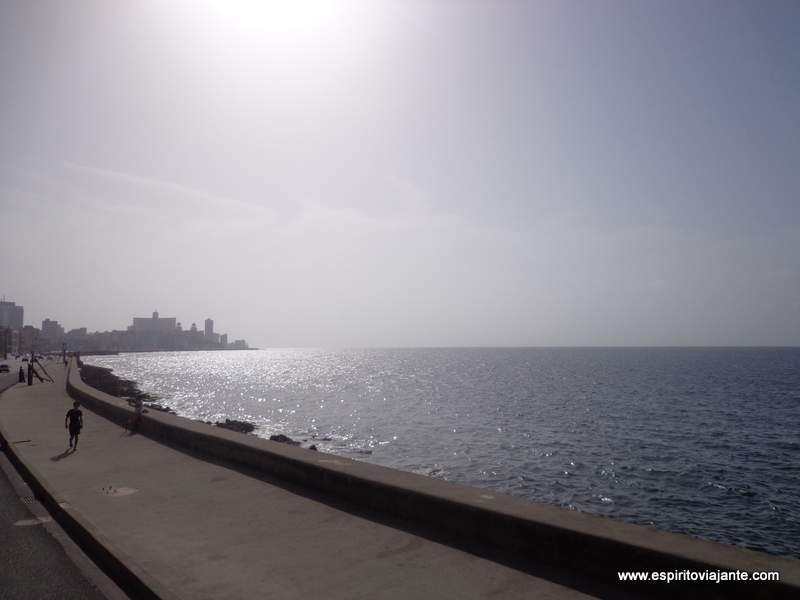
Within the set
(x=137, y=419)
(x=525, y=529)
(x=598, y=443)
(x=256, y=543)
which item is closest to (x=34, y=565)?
(x=256, y=543)

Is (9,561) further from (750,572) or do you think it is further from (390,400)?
(390,400)

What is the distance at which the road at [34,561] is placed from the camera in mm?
5559

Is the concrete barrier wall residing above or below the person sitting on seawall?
above

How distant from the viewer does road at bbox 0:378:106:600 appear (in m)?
5.56

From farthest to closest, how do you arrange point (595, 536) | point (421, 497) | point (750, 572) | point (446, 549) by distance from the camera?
1. point (421, 497)
2. point (446, 549)
3. point (595, 536)
4. point (750, 572)

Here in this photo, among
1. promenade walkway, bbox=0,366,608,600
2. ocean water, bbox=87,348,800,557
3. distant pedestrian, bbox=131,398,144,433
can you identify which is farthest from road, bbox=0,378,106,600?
ocean water, bbox=87,348,800,557

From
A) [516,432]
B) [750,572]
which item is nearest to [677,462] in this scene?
[516,432]

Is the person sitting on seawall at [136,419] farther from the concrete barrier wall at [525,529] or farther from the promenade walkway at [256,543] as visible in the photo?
the concrete barrier wall at [525,529]

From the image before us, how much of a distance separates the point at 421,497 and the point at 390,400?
152 feet

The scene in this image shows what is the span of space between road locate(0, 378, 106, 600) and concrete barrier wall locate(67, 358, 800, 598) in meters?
3.26

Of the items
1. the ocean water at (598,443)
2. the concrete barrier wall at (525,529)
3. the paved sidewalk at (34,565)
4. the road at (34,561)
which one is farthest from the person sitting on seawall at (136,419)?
the ocean water at (598,443)

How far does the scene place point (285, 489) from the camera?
873cm

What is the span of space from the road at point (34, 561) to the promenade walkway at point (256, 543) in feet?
1.55

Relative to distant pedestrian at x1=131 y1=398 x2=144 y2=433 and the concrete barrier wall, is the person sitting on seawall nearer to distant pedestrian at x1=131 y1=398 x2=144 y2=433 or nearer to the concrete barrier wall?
distant pedestrian at x1=131 y1=398 x2=144 y2=433
